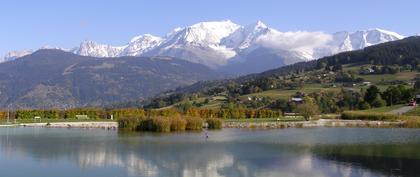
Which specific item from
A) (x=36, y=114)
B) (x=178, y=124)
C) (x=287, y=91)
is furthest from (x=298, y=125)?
(x=287, y=91)

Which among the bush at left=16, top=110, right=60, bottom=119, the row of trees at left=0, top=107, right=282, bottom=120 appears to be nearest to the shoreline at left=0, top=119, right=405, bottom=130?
the bush at left=16, top=110, right=60, bottom=119

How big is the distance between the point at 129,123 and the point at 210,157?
42.3m

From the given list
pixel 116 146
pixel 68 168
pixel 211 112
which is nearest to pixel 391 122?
pixel 211 112

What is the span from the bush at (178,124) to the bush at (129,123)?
5.47 m

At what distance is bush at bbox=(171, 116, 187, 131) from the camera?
83.5 meters

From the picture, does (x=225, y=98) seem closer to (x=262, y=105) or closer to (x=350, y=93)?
(x=262, y=105)

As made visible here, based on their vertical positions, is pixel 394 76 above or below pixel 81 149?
above

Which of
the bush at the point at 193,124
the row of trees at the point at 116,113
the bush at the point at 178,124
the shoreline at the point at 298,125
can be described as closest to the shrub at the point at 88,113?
the row of trees at the point at 116,113

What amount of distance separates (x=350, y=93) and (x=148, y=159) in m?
123

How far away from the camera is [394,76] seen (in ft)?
655

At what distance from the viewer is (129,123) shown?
8712cm

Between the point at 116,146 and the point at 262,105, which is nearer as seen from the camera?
the point at 116,146

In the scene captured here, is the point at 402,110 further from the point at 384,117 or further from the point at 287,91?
the point at 287,91

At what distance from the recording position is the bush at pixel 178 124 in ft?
274
